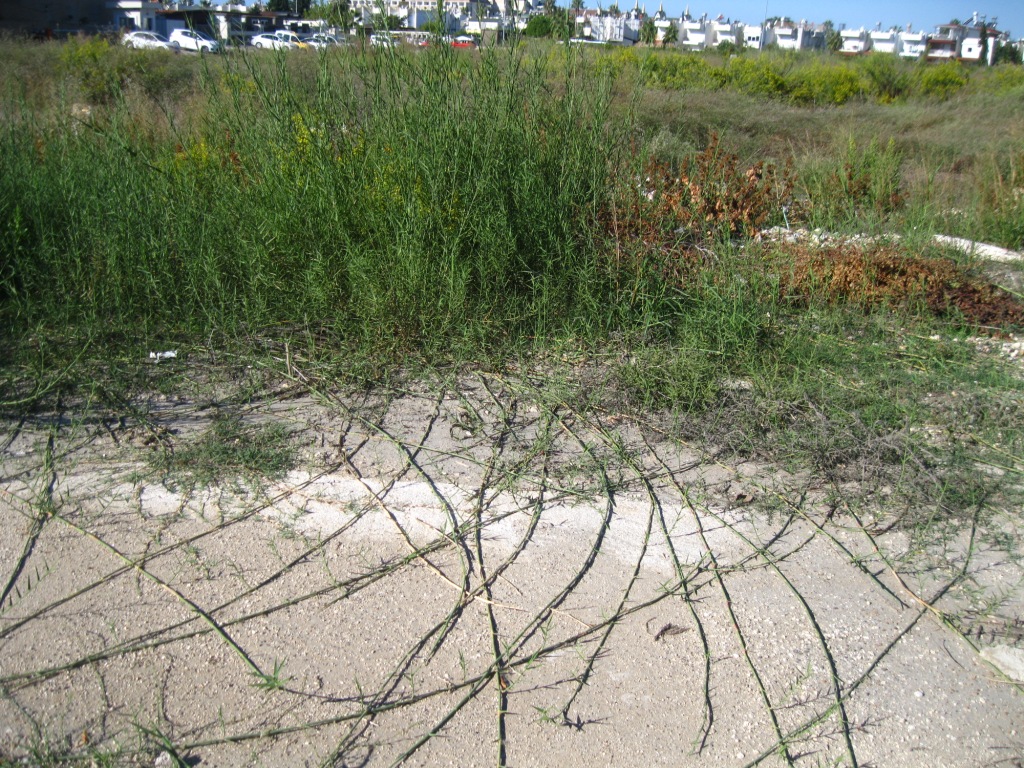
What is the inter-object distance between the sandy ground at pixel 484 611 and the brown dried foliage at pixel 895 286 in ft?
6.17

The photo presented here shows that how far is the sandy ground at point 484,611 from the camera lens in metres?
2.31

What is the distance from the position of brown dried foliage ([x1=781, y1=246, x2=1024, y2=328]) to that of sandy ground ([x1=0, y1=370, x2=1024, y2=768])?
188 centimetres

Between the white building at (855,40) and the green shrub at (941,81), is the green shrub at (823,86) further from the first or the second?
the white building at (855,40)

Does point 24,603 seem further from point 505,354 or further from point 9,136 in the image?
point 9,136

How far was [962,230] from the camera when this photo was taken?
6.68 metres

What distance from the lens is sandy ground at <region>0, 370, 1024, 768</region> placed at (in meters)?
2.31

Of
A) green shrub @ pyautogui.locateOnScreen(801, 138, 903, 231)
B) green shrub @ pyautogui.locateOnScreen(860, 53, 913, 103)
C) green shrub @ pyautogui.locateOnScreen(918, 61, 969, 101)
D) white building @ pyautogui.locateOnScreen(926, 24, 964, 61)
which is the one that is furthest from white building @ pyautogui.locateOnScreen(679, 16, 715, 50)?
green shrub @ pyautogui.locateOnScreen(801, 138, 903, 231)

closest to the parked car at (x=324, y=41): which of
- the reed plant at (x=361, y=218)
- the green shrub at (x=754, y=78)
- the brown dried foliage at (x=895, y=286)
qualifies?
the reed plant at (x=361, y=218)

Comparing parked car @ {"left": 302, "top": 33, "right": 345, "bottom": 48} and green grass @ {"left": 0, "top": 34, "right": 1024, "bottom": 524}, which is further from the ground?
parked car @ {"left": 302, "top": 33, "right": 345, "bottom": 48}

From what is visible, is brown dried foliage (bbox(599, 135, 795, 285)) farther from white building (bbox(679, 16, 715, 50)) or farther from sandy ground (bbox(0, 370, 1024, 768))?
white building (bbox(679, 16, 715, 50))

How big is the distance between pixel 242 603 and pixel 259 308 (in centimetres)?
208

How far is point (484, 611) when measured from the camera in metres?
2.75

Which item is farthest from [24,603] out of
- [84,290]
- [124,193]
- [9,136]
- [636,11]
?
[636,11]

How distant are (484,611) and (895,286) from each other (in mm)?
3566
